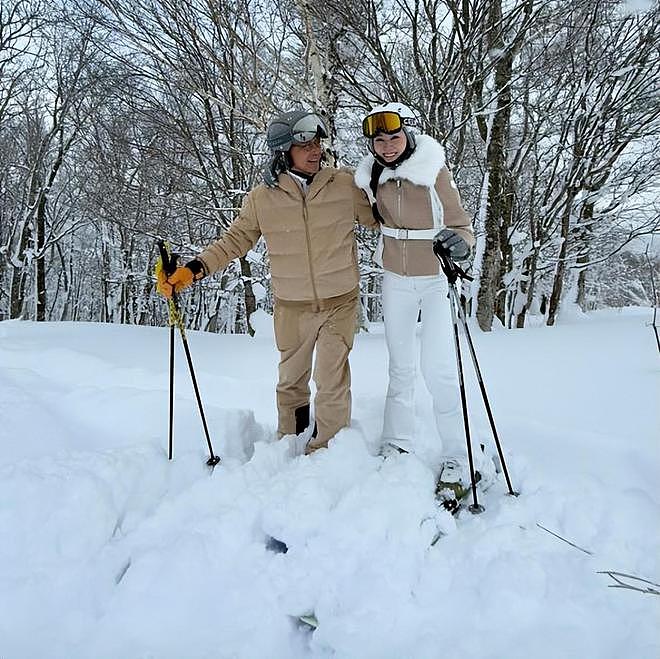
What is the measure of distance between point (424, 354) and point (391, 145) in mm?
1239

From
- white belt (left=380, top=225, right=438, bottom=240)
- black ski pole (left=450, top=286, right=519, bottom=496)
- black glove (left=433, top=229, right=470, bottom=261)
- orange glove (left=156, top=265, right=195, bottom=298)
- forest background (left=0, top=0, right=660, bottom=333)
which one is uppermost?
forest background (left=0, top=0, right=660, bottom=333)

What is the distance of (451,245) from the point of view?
2564 mm

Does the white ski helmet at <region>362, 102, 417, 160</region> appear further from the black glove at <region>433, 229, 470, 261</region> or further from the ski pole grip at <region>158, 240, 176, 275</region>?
the ski pole grip at <region>158, 240, 176, 275</region>

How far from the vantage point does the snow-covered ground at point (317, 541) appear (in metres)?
1.85

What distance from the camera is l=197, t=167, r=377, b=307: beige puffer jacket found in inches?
114

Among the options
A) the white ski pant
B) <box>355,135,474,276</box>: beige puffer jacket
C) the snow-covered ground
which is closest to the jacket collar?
<box>355,135,474,276</box>: beige puffer jacket

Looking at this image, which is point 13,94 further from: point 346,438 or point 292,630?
point 292,630

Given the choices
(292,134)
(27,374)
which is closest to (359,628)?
(292,134)

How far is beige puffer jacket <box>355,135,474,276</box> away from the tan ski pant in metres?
0.47

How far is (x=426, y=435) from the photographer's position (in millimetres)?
3324

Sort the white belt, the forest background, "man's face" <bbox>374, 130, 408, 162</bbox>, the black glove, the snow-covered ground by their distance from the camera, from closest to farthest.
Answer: the snow-covered ground → the black glove → "man's face" <bbox>374, 130, 408, 162</bbox> → the white belt → the forest background

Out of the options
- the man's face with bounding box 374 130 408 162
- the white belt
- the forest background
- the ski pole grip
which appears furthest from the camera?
the forest background

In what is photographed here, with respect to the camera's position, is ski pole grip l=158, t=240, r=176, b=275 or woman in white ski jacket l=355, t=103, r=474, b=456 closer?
woman in white ski jacket l=355, t=103, r=474, b=456

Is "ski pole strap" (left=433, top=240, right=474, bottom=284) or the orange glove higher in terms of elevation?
"ski pole strap" (left=433, top=240, right=474, bottom=284)
